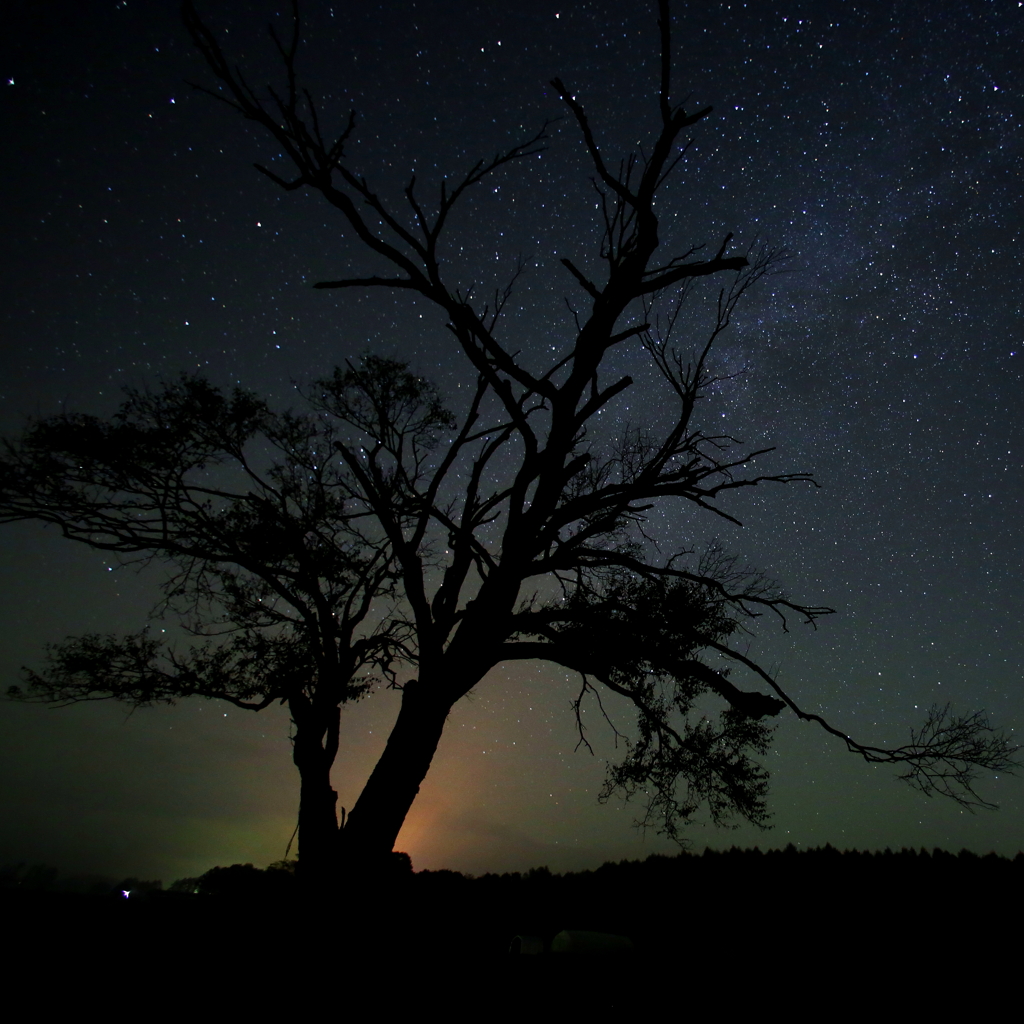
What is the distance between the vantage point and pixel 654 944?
1148 centimetres

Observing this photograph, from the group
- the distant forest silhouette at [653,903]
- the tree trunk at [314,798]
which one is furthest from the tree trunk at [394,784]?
the tree trunk at [314,798]

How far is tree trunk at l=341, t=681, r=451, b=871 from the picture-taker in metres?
8.20

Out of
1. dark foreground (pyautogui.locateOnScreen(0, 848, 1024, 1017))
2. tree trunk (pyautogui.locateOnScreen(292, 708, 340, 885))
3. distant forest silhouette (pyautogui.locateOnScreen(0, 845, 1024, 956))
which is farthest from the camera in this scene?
tree trunk (pyautogui.locateOnScreen(292, 708, 340, 885))

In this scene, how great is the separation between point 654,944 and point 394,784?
637cm

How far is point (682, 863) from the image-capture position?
13.1 meters

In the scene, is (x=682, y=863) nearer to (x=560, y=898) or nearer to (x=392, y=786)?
(x=560, y=898)

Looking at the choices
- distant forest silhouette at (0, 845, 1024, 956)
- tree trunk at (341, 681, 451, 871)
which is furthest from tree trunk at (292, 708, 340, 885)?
tree trunk at (341, 681, 451, 871)

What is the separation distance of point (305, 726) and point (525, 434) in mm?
6321

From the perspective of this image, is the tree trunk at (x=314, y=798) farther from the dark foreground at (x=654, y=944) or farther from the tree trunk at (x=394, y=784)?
the tree trunk at (x=394, y=784)

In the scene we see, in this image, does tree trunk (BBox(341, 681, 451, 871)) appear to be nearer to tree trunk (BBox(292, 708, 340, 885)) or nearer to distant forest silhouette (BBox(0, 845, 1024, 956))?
distant forest silhouette (BBox(0, 845, 1024, 956))

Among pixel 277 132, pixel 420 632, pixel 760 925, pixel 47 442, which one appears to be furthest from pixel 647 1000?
pixel 47 442

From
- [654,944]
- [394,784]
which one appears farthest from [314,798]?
[654,944]

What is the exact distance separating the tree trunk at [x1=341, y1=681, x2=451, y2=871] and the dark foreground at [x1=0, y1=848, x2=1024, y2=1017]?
474 mm

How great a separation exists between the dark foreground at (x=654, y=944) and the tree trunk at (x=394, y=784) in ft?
1.56
